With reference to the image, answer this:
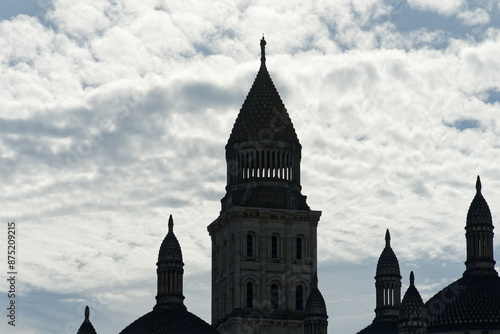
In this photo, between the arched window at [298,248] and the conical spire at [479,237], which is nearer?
the conical spire at [479,237]

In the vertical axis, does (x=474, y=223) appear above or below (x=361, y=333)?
above

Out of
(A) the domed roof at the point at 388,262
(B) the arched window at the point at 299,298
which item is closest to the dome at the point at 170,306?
(B) the arched window at the point at 299,298

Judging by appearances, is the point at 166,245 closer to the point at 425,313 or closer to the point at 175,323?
the point at 175,323

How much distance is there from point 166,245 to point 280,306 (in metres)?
11.6

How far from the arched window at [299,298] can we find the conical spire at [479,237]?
13.9 m

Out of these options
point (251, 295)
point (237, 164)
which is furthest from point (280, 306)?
point (237, 164)

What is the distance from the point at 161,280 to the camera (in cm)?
14988

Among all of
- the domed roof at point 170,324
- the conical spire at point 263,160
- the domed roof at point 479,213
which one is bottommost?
the domed roof at point 170,324

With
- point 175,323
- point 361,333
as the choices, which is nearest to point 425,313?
point 361,333

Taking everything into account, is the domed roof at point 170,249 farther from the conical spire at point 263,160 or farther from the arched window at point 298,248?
the arched window at point 298,248

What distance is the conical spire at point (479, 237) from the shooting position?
5763 inches

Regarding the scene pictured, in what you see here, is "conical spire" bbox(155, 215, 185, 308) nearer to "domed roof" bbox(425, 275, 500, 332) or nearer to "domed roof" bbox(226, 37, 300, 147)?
"domed roof" bbox(226, 37, 300, 147)

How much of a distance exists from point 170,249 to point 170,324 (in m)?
9.02

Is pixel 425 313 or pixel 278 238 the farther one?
pixel 278 238
